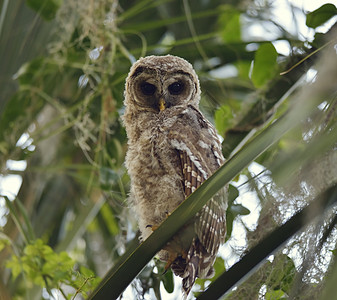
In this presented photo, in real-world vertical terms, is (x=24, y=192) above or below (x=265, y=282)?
above

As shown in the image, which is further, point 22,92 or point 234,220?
point 22,92

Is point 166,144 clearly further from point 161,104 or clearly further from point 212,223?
point 212,223

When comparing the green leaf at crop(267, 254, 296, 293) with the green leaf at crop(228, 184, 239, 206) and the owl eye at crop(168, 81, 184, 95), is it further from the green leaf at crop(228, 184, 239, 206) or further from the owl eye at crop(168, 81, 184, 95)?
the owl eye at crop(168, 81, 184, 95)

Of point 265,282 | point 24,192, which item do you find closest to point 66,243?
point 24,192

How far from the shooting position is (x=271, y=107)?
1.37m

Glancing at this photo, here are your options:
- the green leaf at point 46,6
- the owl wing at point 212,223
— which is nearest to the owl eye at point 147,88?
the owl wing at point 212,223

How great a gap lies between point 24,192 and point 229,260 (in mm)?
1552

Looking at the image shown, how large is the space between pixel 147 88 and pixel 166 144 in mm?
127

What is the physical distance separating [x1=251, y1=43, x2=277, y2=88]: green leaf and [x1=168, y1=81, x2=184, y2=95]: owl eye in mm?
177

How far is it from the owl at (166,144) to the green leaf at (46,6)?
0.71m

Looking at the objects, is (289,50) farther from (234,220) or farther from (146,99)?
(234,220)

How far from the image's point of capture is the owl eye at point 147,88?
1146 millimetres

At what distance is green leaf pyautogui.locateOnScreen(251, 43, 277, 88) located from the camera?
1.17 m

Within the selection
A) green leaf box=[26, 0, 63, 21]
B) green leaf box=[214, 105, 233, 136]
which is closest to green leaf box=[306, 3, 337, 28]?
green leaf box=[214, 105, 233, 136]
